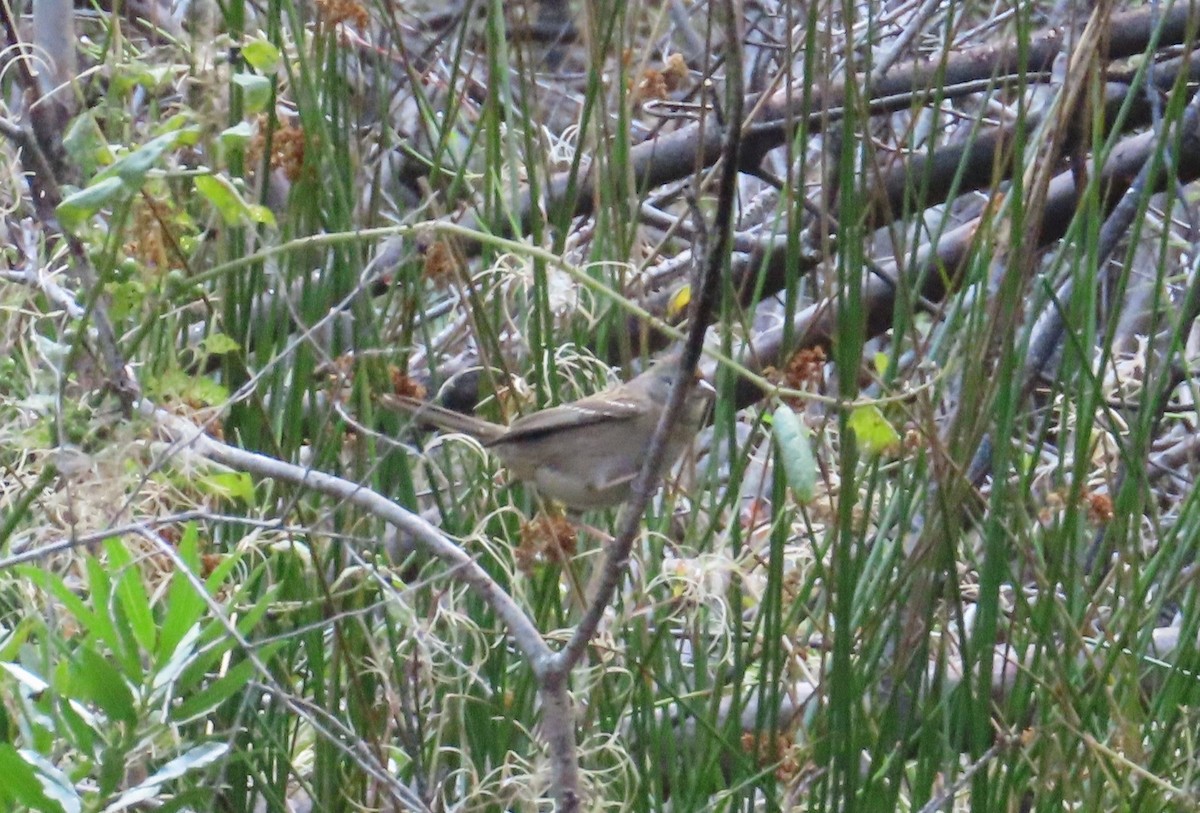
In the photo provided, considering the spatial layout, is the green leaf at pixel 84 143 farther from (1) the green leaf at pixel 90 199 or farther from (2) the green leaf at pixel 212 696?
(2) the green leaf at pixel 212 696

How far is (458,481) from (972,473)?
1.29 meters

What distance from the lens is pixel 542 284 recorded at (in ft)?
6.19

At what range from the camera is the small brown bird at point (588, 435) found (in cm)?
216

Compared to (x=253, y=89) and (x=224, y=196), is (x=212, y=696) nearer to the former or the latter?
(x=224, y=196)

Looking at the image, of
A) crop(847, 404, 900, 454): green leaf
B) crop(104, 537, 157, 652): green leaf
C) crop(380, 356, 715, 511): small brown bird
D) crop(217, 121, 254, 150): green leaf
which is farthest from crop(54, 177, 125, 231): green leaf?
crop(847, 404, 900, 454): green leaf

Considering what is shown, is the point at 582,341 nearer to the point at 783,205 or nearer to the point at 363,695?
the point at 783,205

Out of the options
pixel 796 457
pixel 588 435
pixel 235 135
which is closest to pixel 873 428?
pixel 796 457

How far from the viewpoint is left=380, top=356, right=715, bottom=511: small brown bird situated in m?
2.16

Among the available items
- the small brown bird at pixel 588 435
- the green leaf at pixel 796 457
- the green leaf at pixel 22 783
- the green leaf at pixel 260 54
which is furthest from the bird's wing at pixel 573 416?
the green leaf at pixel 22 783

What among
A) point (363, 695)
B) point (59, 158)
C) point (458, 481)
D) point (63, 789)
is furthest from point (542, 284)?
point (458, 481)

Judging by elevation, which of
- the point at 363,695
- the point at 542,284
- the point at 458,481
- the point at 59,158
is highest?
the point at 59,158

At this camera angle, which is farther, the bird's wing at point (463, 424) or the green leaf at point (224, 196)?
the bird's wing at point (463, 424)

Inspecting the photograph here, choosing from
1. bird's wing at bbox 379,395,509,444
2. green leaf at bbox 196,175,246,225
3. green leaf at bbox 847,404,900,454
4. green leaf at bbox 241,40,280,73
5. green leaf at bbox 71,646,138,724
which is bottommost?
bird's wing at bbox 379,395,509,444

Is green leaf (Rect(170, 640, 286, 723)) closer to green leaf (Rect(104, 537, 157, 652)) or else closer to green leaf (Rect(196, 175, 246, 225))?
green leaf (Rect(104, 537, 157, 652))
